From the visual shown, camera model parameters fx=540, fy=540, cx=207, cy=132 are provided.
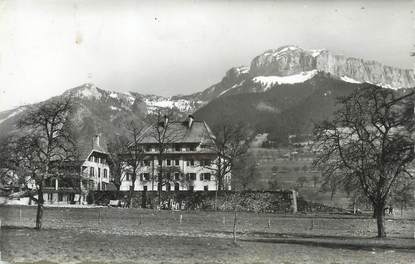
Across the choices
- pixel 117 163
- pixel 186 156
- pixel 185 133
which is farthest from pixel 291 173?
pixel 117 163

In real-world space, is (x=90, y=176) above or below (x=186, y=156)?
below

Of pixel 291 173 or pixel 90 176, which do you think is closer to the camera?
pixel 90 176

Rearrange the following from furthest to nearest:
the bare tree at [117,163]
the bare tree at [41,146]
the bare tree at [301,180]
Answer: the bare tree at [301,180] < the bare tree at [117,163] < the bare tree at [41,146]

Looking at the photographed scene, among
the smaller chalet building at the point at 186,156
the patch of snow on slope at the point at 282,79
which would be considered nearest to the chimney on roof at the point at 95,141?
the smaller chalet building at the point at 186,156

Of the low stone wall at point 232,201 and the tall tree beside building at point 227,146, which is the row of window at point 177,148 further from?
the low stone wall at point 232,201

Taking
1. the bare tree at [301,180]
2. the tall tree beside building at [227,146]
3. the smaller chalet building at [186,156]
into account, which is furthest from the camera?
the bare tree at [301,180]

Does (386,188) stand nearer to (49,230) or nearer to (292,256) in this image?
(292,256)

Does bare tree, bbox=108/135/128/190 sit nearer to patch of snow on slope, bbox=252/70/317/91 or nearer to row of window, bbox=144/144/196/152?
row of window, bbox=144/144/196/152

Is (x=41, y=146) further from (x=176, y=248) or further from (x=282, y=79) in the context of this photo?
(x=282, y=79)
